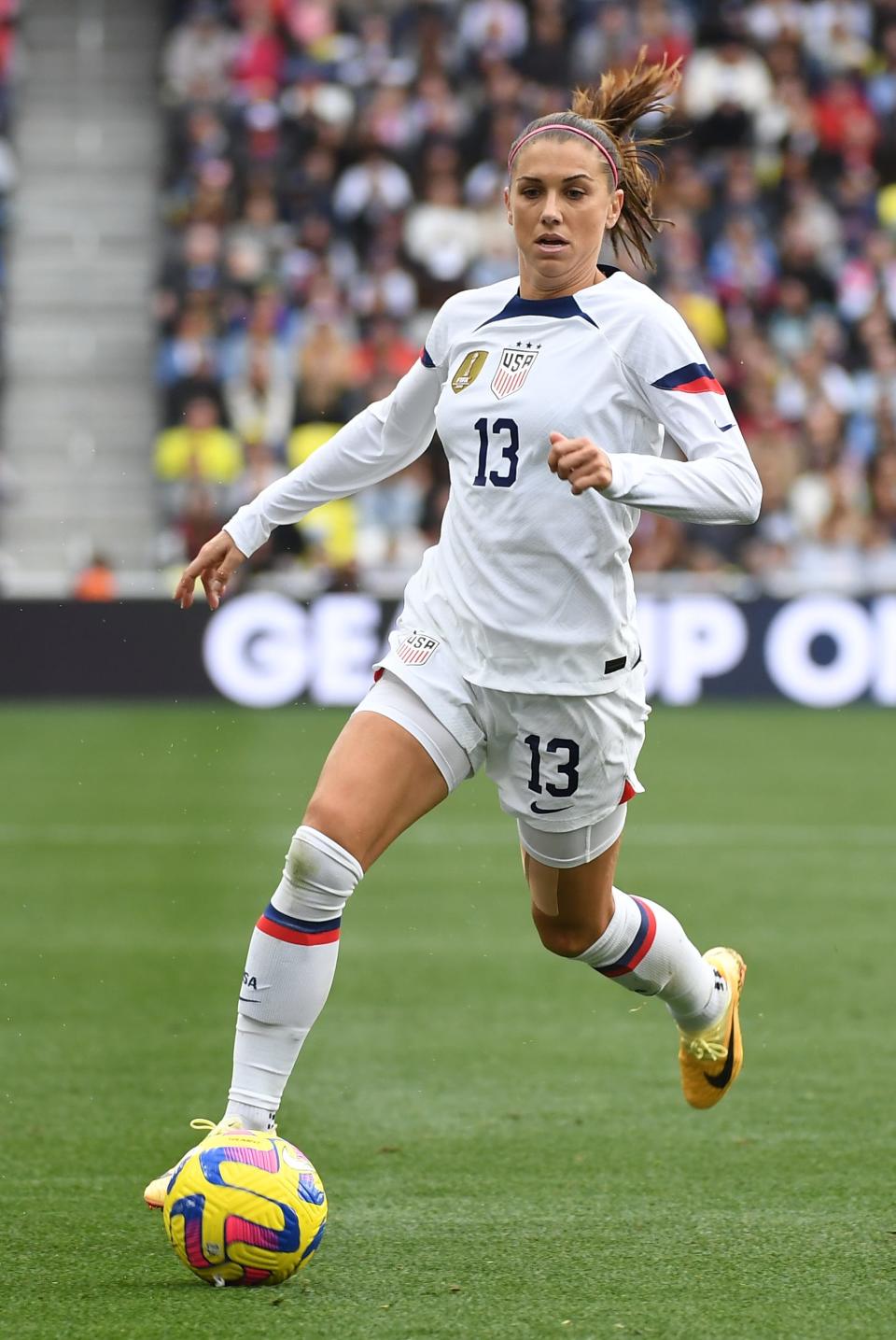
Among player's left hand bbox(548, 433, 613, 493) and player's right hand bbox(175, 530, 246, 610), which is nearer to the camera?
player's left hand bbox(548, 433, 613, 493)

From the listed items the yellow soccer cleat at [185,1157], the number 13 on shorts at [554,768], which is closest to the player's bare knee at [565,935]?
the number 13 on shorts at [554,768]

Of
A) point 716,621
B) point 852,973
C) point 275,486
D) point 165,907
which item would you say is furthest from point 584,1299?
point 716,621

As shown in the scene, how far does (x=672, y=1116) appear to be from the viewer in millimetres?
5402

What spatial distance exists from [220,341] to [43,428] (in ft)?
7.49

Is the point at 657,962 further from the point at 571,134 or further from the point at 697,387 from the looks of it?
the point at 571,134

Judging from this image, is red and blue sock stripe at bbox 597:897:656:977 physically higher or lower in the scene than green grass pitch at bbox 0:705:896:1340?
higher

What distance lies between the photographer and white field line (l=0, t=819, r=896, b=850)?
33.0ft

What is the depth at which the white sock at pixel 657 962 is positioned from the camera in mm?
4844

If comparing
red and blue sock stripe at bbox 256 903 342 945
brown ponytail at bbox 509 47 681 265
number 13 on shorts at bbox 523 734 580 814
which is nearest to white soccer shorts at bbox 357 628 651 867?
number 13 on shorts at bbox 523 734 580 814

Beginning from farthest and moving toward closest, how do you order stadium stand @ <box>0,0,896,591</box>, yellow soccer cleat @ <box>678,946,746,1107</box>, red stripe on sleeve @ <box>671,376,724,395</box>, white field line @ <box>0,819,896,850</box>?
stadium stand @ <box>0,0,896,591</box> → white field line @ <box>0,819,896,850</box> → yellow soccer cleat @ <box>678,946,746,1107</box> → red stripe on sleeve @ <box>671,376,724,395</box>

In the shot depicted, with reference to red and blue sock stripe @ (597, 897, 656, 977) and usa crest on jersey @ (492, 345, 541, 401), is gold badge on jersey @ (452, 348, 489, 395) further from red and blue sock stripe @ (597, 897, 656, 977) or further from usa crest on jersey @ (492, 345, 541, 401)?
red and blue sock stripe @ (597, 897, 656, 977)

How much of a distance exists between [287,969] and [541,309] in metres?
1.48

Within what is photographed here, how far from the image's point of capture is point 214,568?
4742mm

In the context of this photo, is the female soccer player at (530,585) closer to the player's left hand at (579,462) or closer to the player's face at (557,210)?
the player's face at (557,210)
